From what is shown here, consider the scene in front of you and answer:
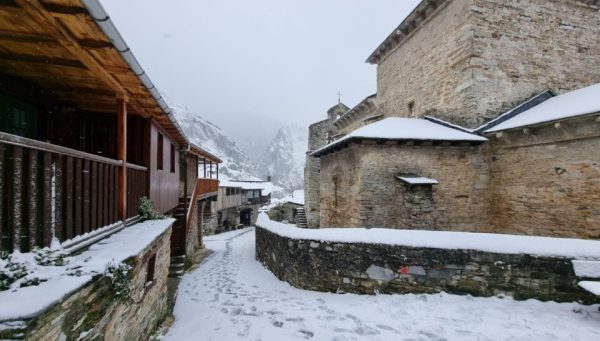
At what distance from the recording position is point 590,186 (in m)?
7.14

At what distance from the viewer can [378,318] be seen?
466cm

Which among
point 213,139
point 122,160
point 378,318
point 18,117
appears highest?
point 213,139

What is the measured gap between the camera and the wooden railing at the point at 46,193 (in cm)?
206

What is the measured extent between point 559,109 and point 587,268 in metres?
5.38

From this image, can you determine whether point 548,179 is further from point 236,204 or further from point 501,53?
point 236,204

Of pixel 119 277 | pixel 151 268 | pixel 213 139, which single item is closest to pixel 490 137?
pixel 151 268

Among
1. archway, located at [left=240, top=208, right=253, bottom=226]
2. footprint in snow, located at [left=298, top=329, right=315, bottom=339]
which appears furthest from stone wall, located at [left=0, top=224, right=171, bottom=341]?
archway, located at [left=240, top=208, right=253, bottom=226]

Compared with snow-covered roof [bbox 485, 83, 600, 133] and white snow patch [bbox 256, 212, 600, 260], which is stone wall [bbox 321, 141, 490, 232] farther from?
white snow patch [bbox 256, 212, 600, 260]

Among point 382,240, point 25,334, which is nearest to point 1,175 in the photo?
point 25,334

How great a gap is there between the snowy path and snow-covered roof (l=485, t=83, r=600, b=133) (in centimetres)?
506

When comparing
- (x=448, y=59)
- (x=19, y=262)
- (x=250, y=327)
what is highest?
(x=448, y=59)

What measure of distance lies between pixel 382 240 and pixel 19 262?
5.37m

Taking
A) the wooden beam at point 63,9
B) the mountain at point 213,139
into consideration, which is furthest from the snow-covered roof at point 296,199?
the mountain at point 213,139

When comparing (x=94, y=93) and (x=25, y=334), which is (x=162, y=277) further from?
(x=25, y=334)
